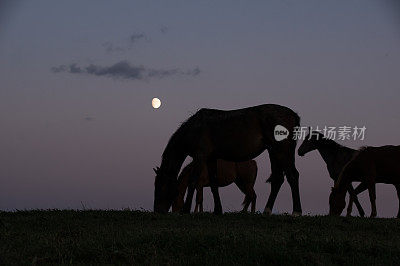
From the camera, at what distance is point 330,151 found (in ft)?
78.6

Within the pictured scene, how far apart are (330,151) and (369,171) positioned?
319cm

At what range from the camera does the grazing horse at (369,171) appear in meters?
20.8

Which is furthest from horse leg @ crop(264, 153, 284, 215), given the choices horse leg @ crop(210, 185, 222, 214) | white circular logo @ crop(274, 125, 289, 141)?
horse leg @ crop(210, 185, 222, 214)

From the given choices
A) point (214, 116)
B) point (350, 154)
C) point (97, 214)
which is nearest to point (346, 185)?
point (350, 154)

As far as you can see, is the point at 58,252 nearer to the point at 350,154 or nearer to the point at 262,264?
the point at 262,264

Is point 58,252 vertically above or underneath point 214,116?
underneath

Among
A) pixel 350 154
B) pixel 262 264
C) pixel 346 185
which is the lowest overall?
pixel 262 264

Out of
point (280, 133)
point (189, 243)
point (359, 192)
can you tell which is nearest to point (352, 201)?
point (359, 192)

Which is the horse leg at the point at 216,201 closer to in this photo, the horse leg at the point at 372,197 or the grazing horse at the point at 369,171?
the grazing horse at the point at 369,171

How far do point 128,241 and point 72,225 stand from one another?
11.1ft

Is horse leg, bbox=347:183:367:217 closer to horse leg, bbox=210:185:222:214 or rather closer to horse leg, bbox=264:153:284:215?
horse leg, bbox=264:153:284:215

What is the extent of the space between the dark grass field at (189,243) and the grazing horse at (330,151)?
389 inches

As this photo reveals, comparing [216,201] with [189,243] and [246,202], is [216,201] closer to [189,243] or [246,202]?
[189,243]

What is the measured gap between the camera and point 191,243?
9812 mm
